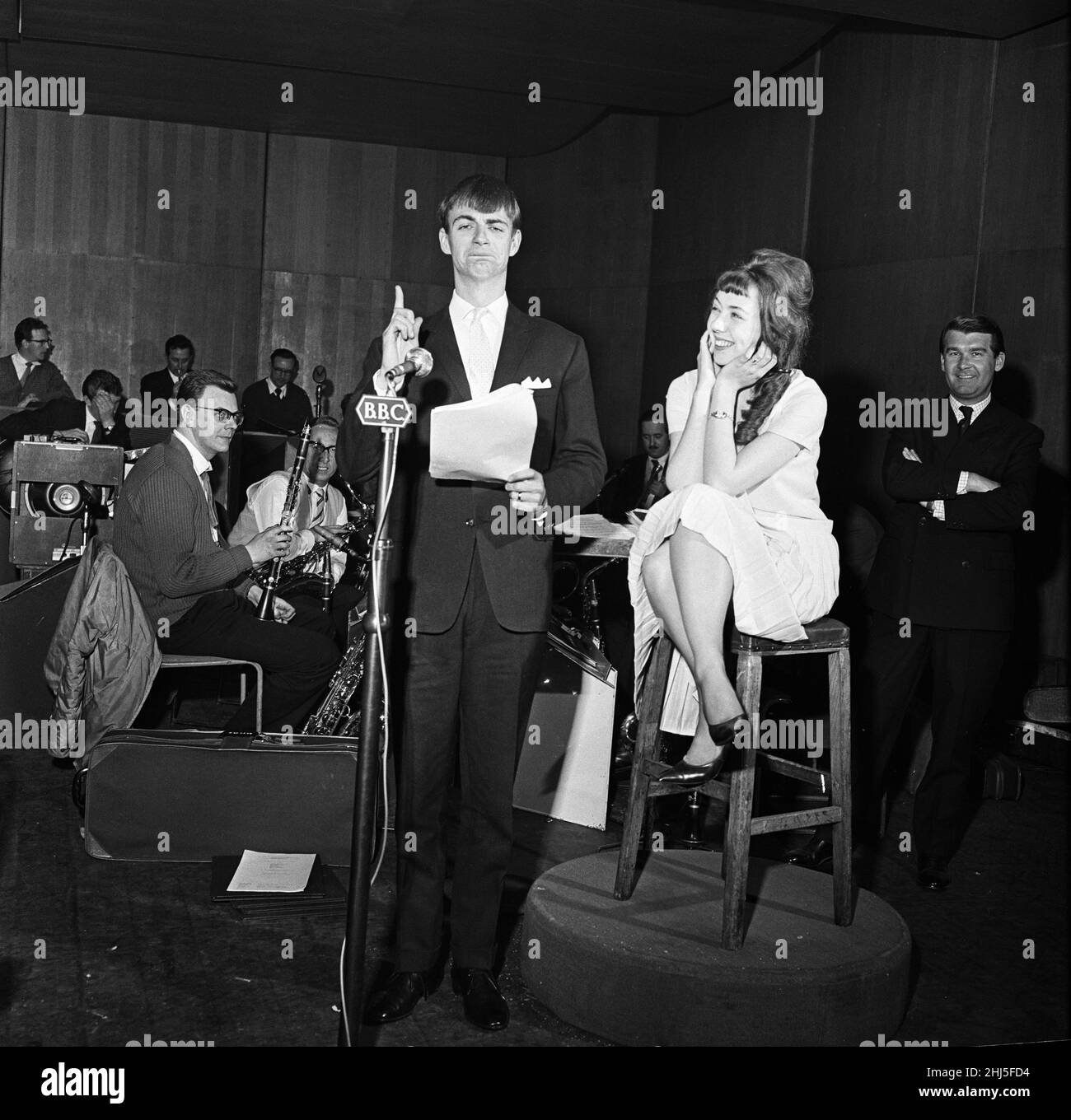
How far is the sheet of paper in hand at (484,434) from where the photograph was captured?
2.25 meters

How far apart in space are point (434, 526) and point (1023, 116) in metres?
5.38

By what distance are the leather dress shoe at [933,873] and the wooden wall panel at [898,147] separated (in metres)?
4.26

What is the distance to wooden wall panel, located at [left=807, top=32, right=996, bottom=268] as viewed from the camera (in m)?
6.99

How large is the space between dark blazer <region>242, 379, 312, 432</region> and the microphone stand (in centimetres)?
906

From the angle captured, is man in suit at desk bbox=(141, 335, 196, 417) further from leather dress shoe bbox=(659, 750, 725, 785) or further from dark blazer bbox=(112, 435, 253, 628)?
leather dress shoe bbox=(659, 750, 725, 785)

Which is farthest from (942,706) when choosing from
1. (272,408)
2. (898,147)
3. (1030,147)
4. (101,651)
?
(272,408)

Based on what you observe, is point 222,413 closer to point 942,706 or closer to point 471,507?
point 471,507

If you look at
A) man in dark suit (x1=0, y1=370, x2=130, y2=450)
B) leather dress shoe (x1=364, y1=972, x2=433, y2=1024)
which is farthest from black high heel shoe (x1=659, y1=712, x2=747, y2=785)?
man in dark suit (x1=0, y1=370, x2=130, y2=450)

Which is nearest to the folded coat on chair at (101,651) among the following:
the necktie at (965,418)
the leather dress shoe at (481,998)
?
the leather dress shoe at (481,998)

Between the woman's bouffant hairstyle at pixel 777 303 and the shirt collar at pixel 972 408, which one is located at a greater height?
the woman's bouffant hairstyle at pixel 777 303

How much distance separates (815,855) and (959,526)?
116cm

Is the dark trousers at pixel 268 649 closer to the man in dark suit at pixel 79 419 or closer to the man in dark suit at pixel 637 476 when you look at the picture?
the man in dark suit at pixel 79 419

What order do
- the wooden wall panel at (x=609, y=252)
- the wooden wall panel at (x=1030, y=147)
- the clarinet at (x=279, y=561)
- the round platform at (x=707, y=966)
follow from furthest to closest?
the wooden wall panel at (x=609, y=252) < the wooden wall panel at (x=1030, y=147) < the clarinet at (x=279, y=561) < the round platform at (x=707, y=966)
